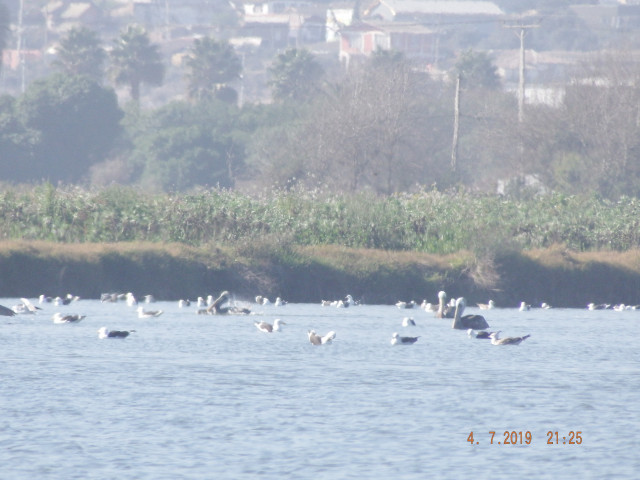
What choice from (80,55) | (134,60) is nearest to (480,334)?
(134,60)

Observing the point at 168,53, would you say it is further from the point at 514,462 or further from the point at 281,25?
the point at 514,462

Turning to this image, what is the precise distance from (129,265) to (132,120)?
2339 inches

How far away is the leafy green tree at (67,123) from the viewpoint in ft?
254

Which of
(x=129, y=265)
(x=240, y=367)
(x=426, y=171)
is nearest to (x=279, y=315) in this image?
(x=129, y=265)

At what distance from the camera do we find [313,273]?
3581 cm

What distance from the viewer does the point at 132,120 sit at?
92.5 m

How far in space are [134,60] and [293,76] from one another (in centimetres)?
1210

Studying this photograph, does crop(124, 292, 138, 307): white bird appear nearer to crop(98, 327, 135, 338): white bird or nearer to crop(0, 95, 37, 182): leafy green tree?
crop(98, 327, 135, 338): white bird

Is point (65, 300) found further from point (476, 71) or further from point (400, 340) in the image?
point (476, 71)

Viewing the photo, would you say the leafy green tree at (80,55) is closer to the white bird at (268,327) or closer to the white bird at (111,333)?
the white bird at (268,327)

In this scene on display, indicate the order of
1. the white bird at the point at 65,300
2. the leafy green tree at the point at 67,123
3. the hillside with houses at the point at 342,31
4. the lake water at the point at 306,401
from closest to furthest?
the lake water at the point at 306,401 < the white bird at the point at 65,300 < the leafy green tree at the point at 67,123 < the hillside with houses at the point at 342,31

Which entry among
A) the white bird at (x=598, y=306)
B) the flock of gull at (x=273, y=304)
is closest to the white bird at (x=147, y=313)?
the flock of gull at (x=273, y=304)

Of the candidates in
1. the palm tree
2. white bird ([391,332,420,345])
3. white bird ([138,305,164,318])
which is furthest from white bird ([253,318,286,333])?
the palm tree

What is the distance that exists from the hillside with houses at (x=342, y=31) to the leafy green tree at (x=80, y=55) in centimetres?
5488
